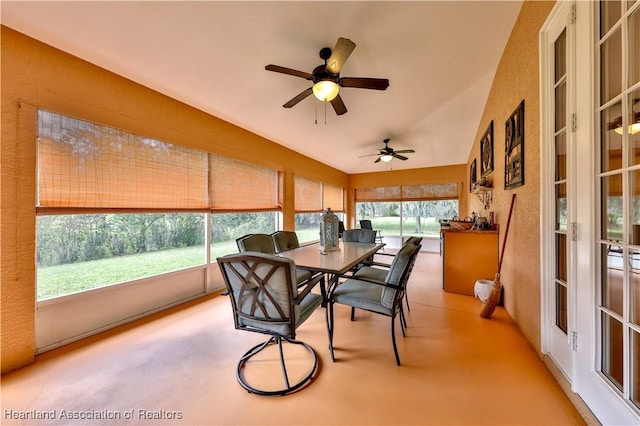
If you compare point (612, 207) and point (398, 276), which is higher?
point (612, 207)

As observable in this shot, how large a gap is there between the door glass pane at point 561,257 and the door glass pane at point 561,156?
423 mm

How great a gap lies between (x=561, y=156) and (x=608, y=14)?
785mm

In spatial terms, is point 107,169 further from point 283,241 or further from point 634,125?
point 634,125

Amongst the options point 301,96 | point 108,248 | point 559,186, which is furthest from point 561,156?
point 108,248

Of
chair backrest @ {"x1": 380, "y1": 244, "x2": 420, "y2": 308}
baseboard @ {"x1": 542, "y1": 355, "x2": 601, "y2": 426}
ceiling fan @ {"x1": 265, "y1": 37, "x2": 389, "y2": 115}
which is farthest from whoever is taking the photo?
ceiling fan @ {"x1": 265, "y1": 37, "x2": 389, "y2": 115}

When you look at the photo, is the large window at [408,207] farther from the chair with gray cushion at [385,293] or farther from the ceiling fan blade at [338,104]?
the chair with gray cushion at [385,293]

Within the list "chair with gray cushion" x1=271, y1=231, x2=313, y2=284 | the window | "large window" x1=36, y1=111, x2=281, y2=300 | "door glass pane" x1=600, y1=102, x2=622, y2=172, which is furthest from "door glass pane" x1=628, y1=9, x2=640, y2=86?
the window

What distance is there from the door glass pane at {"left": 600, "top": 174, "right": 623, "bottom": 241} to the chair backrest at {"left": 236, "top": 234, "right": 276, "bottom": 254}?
2.58 m

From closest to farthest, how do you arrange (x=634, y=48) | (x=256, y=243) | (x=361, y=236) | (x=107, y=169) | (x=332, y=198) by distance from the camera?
(x=634, y=48) → (x=107, y=169) → (x=256, y=243) → (x=361, y=236) → (x=332, y=198)

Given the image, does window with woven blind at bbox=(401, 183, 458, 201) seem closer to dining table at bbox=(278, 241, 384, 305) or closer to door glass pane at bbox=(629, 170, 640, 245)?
dining table at bbox=(278, 241, 384, 305)

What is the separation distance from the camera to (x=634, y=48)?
3.38 feet

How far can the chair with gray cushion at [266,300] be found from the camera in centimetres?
145

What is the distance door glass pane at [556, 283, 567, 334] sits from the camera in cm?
159

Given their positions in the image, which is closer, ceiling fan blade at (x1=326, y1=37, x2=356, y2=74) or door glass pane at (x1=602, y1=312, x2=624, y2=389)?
door glass pane at (x1=602, y1=312, x2=624, y2=389)
